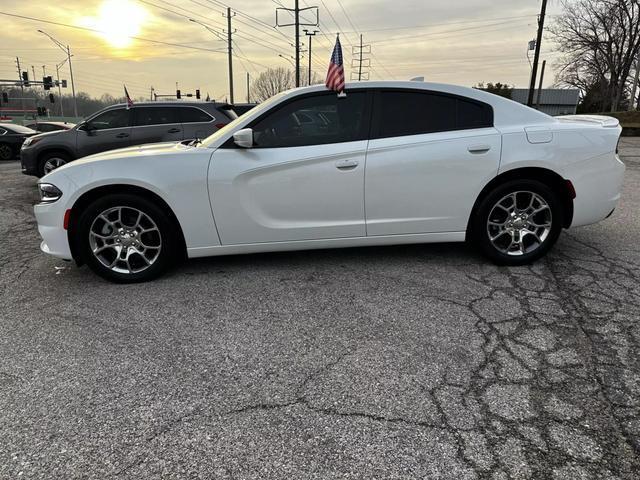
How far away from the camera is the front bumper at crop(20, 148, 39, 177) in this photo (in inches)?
396

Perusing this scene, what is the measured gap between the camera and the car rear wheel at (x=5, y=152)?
52.0 feet

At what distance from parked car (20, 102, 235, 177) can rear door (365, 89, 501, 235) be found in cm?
625

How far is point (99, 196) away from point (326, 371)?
8.54 feet

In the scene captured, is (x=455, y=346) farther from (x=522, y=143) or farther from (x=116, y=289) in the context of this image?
(x=116, y=289)

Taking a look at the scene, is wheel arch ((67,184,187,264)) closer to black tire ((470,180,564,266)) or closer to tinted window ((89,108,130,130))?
black tire ((470,180,564,266))

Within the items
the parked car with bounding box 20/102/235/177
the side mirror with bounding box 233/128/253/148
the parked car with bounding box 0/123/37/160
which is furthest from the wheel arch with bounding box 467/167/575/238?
the parked car with bounding box 0/123/37/160

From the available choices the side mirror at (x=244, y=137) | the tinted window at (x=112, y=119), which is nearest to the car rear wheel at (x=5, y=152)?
the tinted window at (x=112, y=119)

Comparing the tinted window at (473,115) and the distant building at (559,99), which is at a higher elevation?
the distant building at (559,99)

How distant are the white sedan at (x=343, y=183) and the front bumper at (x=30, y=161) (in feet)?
23.3

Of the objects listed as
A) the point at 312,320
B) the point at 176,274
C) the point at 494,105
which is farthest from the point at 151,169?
the point at 494,105

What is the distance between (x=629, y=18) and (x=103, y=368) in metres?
53.5

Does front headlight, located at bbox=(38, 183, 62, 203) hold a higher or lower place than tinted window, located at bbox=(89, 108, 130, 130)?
lower

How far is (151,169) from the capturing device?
3994 millimetres

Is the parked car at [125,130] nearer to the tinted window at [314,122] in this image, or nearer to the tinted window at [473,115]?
the tinted window at [314,122]
